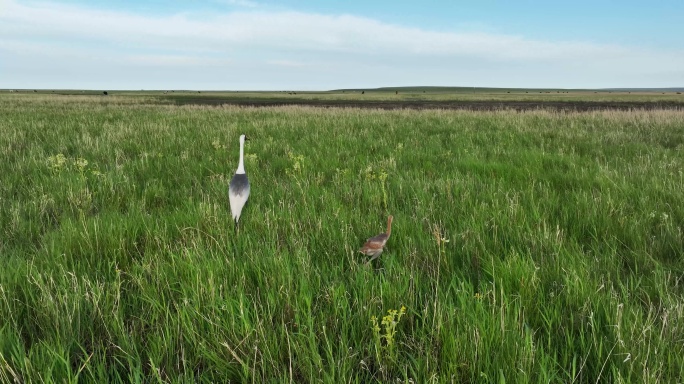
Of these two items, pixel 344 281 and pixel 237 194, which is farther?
pixel 237 194

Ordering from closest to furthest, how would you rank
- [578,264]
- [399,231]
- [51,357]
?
1. [51,357]
2. [578,264]
3. [399,231]

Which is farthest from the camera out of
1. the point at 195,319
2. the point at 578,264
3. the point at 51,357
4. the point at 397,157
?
the point at 397,157

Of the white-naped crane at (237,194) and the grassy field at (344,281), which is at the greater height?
the white-naped crane at (237,194)

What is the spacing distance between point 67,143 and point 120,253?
6.92 metres

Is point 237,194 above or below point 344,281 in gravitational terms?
above

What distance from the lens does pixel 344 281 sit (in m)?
2.21

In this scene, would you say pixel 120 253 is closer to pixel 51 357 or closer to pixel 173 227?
pixel 173 227

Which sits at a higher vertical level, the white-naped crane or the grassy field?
the white-naped crane

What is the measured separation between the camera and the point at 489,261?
98.4 inches

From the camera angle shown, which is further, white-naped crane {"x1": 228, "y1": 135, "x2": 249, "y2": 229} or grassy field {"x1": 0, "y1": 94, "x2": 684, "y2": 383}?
white-naped crane {"x1": 228, "y1": 135, "x2": 249, "y2": 229}

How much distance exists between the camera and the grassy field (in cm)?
155

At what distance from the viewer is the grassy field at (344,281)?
5.08 feet

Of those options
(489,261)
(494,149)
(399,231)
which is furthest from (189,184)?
(494,149)

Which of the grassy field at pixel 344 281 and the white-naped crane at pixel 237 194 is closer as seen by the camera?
the grassy field at pixel 344 281
